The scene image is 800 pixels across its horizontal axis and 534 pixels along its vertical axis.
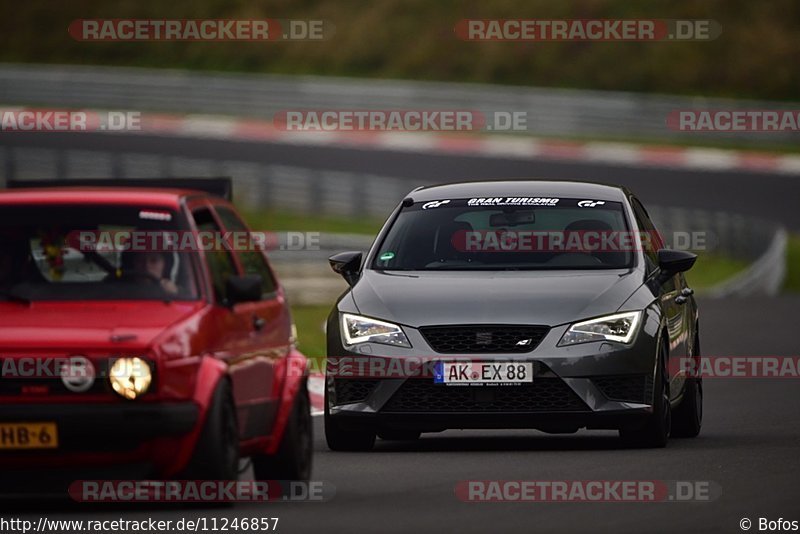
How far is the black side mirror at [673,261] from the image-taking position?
42.2 feet

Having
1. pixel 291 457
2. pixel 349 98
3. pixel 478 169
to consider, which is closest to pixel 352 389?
pixel 291 457

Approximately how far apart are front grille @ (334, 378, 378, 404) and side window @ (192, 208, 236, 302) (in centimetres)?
217

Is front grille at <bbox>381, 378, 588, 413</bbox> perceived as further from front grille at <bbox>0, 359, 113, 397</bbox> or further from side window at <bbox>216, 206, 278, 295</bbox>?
front grille at <bbox>0, 359, 113, 397</bbox>

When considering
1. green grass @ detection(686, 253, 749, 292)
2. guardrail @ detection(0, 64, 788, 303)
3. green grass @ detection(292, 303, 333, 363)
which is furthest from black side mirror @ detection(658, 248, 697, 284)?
guardrail @ detection(0, 64, 788, 303)

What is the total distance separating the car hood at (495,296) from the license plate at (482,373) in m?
0.25

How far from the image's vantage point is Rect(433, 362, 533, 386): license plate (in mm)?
11773

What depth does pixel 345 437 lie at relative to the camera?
40.3ft

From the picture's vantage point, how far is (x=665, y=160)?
45688 millimetres

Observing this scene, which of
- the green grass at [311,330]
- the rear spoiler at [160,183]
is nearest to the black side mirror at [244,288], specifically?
the rear spoiler at [160,183]

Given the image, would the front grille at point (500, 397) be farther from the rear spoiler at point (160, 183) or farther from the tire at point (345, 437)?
the rear spoiler at point (160, 183)

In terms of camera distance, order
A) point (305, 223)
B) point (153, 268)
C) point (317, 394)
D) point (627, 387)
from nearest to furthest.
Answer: point (153, 268)
point (627, 387)
point (317, 394)
point (305, 223)

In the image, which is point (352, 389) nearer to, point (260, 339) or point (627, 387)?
point (627, 387)

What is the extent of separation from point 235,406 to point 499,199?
4249 millimetres

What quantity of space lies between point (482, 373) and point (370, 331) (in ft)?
2.39
